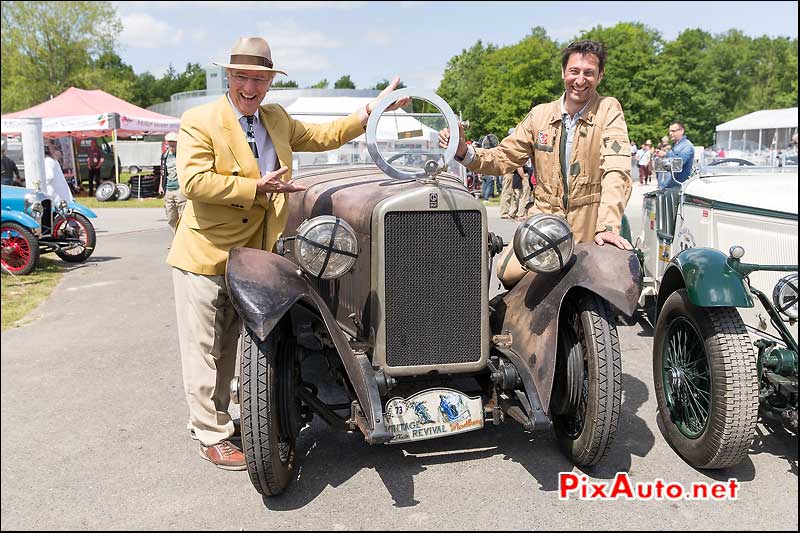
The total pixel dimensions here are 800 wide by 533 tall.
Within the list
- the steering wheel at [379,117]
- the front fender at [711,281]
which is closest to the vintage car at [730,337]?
the front fender at [711,281]

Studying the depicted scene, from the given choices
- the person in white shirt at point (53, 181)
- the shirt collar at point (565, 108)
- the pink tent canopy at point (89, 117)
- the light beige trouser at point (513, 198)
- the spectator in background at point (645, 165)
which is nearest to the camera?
the shirt collar at point (565, 108)

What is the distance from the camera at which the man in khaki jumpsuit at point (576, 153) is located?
11.4ft

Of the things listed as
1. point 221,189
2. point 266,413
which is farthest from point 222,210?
point 266,413

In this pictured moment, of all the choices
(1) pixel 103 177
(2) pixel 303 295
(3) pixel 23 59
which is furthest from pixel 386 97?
(3) pixel 23 59

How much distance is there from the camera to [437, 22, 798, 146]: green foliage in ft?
122

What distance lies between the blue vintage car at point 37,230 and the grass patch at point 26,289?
0.18 meters

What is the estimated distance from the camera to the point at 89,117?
1914 centimetres

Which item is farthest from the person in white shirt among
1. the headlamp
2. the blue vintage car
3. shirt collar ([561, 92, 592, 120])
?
the headlamp

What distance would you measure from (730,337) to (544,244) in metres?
0.90

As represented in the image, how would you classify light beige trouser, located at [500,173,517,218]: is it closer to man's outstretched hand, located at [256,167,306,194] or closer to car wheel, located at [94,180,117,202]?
car wheel, located at [94,180,117,202]

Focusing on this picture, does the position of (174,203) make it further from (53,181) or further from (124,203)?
(124,203)

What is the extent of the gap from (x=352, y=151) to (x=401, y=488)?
2775mm

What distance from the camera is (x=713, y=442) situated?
2.98 meters

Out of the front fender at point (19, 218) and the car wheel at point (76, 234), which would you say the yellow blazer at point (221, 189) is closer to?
the front fender at point (19, 218)
